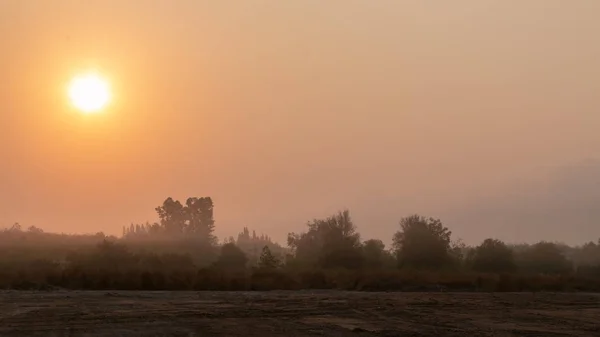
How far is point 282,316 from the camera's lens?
2108cm

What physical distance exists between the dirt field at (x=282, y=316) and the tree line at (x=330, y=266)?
6020 mm

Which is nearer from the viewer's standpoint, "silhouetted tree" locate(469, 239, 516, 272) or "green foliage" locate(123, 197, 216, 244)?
"silhouetted tree" locate(469, 239, 516, 272)

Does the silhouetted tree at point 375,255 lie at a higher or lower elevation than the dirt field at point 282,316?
higher

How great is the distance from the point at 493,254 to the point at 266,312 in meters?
36.7

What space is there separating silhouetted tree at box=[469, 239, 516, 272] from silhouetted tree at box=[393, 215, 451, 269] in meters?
2.53

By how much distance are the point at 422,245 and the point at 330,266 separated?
8815 millimetres

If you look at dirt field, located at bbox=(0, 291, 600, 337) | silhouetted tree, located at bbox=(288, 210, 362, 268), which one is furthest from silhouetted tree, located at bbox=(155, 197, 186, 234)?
dirt field, located at bbox=(0, 291, 600, 337)

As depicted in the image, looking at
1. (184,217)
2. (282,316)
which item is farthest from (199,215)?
(282,316)

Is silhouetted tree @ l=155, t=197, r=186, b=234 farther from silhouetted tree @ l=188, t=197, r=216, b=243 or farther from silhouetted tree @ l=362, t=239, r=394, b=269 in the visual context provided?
silhouetted tree @ l=362, t=239, r=394, b=269

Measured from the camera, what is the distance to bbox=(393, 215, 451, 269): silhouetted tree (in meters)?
54.2

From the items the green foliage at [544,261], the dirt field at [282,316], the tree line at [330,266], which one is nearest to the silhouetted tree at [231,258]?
the tree line at [330,266]

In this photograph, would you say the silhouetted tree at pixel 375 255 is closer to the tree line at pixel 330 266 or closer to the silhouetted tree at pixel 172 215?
the tree line at pixel 330 266

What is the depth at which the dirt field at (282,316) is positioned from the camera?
17.5 meters

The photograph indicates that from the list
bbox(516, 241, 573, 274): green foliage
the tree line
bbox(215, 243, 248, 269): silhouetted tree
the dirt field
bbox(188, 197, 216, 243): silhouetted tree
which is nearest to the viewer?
the dirt field
